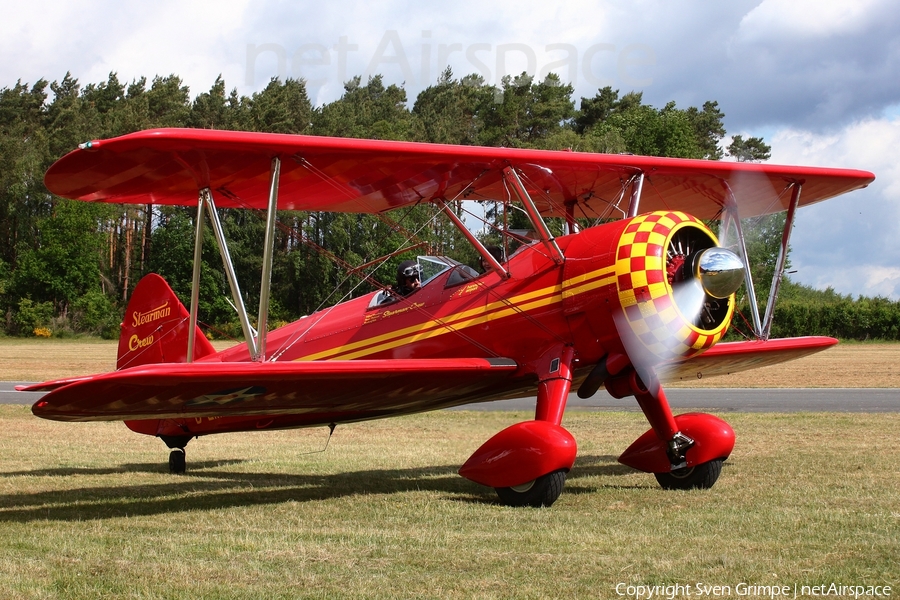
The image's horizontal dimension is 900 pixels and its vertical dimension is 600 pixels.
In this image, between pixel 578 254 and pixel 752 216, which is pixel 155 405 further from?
pixel 752 216

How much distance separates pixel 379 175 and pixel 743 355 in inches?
173

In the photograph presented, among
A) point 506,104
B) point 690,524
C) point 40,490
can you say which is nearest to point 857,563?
point 690,524

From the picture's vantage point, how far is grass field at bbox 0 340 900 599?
4.80 m

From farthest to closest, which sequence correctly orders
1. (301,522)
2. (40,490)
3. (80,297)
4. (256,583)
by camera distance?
(80,297)
(40,490)
(301,522)
(256,583)

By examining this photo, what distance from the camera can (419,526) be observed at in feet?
21.1

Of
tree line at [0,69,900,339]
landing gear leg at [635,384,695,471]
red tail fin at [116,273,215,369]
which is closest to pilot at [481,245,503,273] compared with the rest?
landing gear leg at [635,384,695,471]

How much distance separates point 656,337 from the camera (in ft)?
24.2

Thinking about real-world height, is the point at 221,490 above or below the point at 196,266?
below

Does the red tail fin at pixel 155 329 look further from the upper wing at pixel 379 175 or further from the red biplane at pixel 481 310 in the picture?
the upper wing at pixel 379 175

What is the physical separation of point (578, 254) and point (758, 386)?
1588 cm

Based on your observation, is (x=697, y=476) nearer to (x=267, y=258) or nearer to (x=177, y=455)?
(x=267, y=258)

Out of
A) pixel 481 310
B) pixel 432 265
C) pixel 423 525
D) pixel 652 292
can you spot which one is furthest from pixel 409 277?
pixel 423 525

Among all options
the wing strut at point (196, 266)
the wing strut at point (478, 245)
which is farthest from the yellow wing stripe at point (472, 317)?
the wing strut at point (196, 266)

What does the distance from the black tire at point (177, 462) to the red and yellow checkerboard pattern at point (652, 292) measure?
5.60 metres
